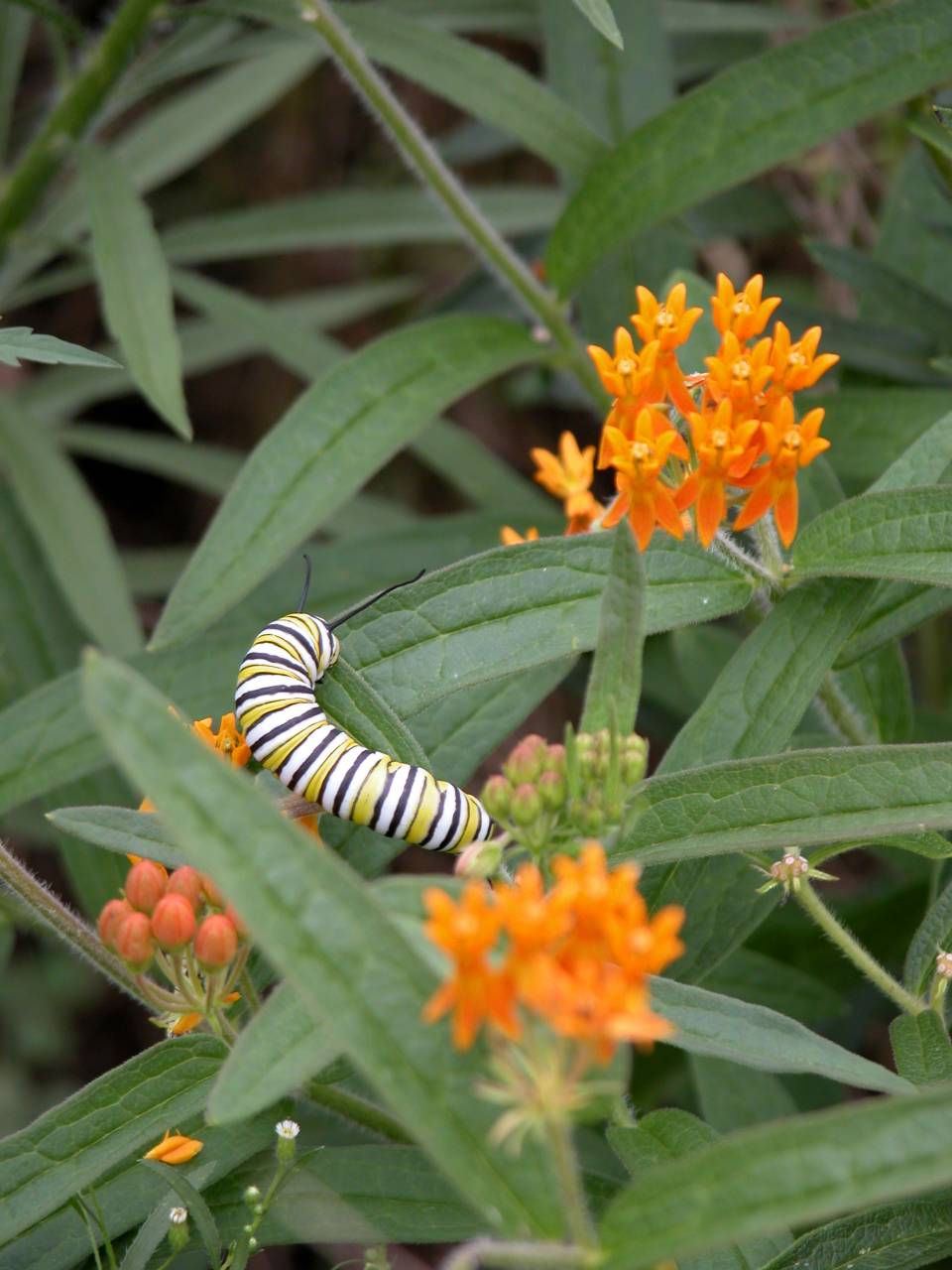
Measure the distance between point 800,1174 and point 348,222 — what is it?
181 inches

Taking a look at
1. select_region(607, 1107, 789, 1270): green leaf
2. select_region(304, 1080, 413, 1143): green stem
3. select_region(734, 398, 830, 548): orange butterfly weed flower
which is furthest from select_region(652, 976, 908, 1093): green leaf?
select_region(734, 398, 830, 548): orange butterfly weed flower

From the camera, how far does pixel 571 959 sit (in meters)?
1.66

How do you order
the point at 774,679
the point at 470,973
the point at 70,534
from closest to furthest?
the point at 470,973 → the point at 774,679 → the point at 70,534

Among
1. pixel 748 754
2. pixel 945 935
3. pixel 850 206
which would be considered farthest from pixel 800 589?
pixel 850 206

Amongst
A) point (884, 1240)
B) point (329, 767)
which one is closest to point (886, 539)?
point (329, 767)

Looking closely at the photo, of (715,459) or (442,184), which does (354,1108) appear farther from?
(442,184)

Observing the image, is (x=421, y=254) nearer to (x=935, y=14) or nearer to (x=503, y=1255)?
(x=935, y=14)

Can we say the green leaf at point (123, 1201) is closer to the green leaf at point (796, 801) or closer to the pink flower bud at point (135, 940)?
the pink flower bud at point (135, 940)

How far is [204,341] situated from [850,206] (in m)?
2.75

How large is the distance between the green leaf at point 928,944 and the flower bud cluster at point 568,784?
896 mm

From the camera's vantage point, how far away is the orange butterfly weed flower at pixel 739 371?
2.54 m

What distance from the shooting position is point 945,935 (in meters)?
2.70

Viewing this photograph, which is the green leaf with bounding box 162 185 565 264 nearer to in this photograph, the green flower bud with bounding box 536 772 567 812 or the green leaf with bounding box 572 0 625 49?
the green leaf with bounding box 572 0 625 49

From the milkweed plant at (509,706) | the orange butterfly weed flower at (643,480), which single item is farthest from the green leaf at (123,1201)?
the orange butterfly weed flower at (643,480)
